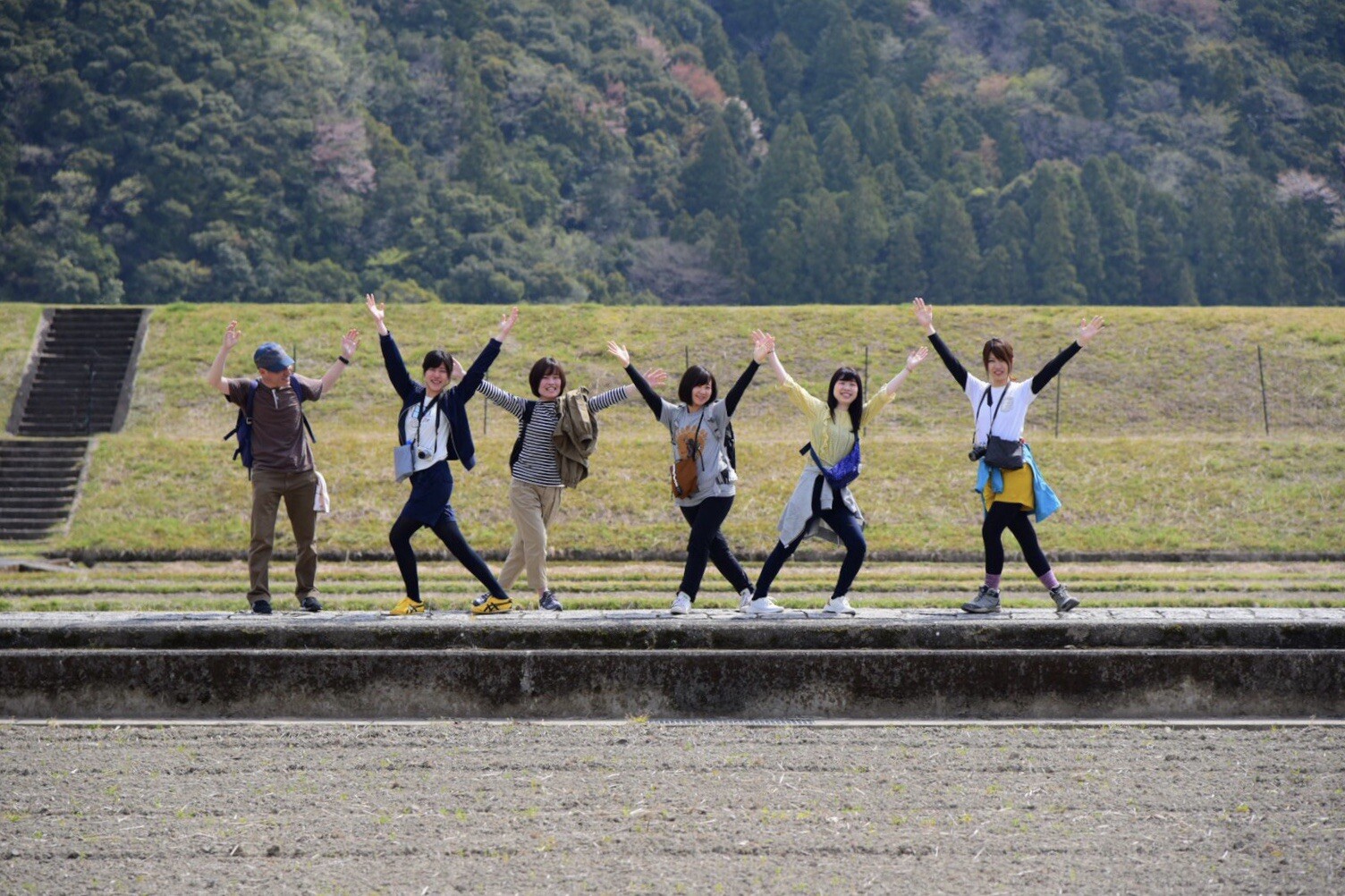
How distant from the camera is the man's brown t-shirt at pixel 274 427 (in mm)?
9742

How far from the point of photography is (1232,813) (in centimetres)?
627

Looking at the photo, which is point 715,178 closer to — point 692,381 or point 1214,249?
point 1214,249

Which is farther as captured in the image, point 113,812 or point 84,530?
point 84,530

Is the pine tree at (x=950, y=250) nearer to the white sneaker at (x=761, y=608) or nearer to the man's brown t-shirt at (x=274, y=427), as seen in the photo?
the man's brown t-shirt at (x=274, y=427)

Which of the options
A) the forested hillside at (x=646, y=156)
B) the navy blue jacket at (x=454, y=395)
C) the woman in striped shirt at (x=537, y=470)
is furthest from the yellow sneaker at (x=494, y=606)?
the forested hillside at (x=646, y=156)

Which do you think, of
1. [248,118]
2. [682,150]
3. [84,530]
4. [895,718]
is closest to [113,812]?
[895,718]

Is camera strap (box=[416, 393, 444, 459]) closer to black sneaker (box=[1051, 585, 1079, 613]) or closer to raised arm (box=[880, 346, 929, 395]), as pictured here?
raised arm (box=[880, 346, 929, 395])

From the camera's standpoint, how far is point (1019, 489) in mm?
9031

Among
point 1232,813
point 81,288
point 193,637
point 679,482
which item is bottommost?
point 1232,813

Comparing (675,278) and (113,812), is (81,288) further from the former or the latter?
(113,812)

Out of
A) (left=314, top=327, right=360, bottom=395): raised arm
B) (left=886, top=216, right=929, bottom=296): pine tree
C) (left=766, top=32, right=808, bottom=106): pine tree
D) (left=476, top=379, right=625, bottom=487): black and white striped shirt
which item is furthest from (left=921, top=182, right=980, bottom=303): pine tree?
(left=314, top=327, right=360, bottom=395): raised arm

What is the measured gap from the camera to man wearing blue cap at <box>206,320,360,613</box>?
970cm

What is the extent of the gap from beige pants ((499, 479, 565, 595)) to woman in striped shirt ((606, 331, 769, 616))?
0.90 meters

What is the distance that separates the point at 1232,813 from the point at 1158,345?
85.0ft
